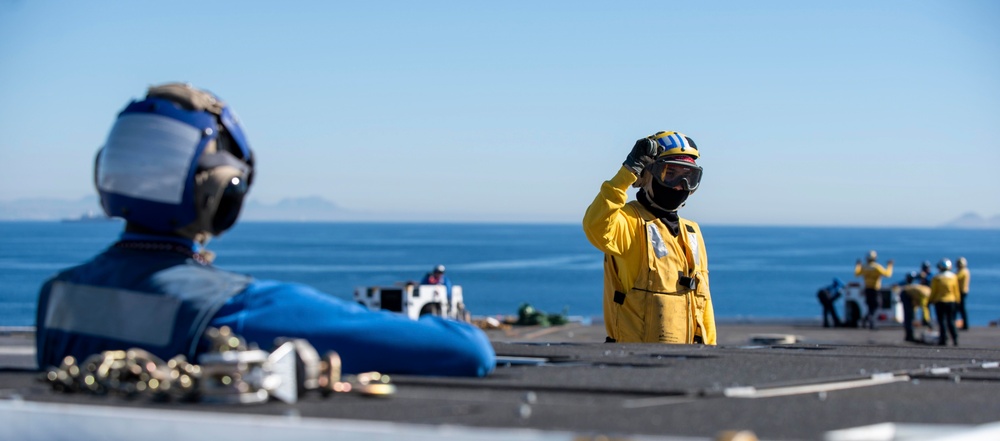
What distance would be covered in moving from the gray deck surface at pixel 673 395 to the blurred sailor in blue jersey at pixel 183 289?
0.53ft

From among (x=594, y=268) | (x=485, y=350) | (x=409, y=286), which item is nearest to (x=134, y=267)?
(x=485, y=350)

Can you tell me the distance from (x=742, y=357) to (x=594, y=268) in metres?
146

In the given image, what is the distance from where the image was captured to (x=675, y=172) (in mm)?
8023

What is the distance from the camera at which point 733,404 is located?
11.7 ft

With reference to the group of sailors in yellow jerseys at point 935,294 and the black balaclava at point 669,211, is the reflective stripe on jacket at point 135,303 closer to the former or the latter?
the black balaclava at point 669,211

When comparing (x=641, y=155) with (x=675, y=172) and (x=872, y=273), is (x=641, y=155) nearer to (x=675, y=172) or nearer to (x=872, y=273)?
(x=675, y=172)

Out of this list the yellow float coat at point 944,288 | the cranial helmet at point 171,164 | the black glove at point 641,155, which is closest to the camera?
the cranial helmet at point 171,164

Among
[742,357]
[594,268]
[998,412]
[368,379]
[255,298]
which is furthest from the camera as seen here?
[594,268]

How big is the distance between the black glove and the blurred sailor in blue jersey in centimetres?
338

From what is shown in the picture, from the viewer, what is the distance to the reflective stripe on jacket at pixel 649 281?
779 cm

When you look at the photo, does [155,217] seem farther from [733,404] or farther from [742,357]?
[742,357]

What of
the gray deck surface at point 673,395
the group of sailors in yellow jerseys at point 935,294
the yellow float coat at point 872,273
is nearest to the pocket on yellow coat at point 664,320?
the gray deck surface at point 673,395

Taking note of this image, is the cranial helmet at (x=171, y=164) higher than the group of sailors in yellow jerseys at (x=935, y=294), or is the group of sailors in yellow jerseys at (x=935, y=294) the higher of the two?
the cranial helmet at (x=171, y=164)

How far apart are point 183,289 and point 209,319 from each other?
151mm
